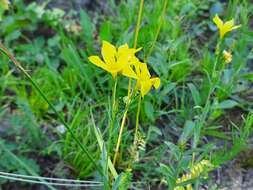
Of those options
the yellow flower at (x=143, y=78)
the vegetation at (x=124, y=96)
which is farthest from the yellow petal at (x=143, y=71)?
the vegetation at (x=124, y=96)

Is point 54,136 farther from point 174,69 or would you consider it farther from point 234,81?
point 234,81

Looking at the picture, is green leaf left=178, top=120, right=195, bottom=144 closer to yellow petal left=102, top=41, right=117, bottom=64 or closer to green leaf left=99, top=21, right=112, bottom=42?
yellow petal left=102, top=41, right=117, bottom=64

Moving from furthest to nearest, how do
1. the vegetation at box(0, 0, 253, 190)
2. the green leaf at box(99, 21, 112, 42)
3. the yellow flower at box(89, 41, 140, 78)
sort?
the green leaf at box(99, 21, 112, 42) → the vegetation at box(0, 0, 253, 190) → the yellow flower at box(89, 41, 140, 78)

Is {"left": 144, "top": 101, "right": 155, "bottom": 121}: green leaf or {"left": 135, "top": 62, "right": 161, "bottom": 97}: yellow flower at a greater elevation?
{"left": 135, "top": 62, "right": 161, "bottom": 97}: yellow flower

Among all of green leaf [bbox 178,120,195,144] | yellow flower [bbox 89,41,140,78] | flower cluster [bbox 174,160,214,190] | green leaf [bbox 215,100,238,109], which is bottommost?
flower cluster [bbox 174,160,214,190]

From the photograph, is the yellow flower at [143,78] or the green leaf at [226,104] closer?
the yellow flower at [143,78]

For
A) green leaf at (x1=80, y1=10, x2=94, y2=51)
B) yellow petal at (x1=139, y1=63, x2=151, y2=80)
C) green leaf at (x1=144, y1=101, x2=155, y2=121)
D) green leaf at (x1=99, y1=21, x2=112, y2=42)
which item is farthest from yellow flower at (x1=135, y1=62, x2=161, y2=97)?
green leaf at (x1=80, y1=10, x2=94, y2=51)

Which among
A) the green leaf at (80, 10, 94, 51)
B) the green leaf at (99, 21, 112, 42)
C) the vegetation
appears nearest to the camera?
the vegetation

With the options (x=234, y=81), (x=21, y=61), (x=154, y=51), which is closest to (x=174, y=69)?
(x=154, y=51)

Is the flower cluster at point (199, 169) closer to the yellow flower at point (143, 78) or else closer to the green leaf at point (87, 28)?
the yellow flower at point (143, 78)
